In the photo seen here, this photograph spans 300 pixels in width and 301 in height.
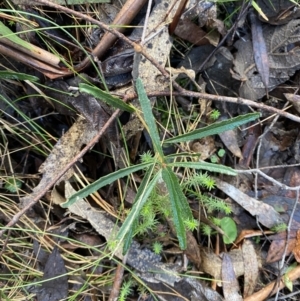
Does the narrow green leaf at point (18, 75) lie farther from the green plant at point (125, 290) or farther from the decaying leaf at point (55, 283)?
the green plant at point (125, 290)

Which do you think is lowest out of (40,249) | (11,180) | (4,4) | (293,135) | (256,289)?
(40,249)

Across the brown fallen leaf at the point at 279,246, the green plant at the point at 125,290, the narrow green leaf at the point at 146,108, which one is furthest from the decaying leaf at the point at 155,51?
the brown fallen leaf at the point at 279,246

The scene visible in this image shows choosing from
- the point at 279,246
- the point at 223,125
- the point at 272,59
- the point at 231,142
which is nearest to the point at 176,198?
the point at 223,125

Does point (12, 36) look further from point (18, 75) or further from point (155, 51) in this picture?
point (155, 51)

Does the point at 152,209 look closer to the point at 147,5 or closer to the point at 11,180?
the point at 11,180

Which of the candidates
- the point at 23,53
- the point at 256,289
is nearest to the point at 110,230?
the point at 256,289

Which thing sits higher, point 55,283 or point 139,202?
point 139,202
